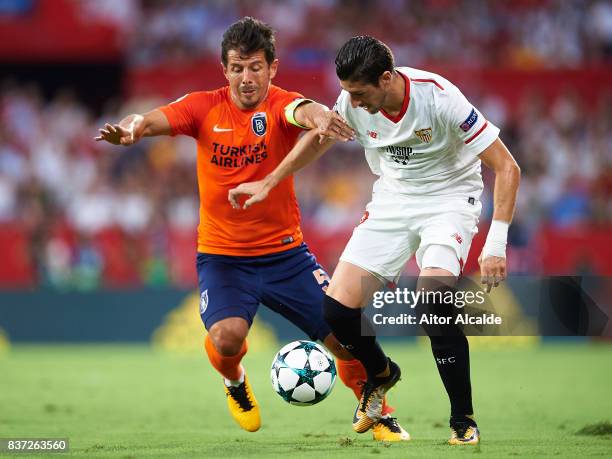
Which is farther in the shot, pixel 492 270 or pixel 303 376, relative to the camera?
pixel 303 376

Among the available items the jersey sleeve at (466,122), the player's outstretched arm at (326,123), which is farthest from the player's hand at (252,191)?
the jersey sleeve at (466,122)

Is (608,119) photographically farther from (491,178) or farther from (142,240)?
(142,240)

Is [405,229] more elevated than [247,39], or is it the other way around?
[247,39]

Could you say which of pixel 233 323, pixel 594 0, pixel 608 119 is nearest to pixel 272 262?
pixel 233 323

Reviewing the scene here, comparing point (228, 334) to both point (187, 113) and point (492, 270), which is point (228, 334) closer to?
point (187, 113)

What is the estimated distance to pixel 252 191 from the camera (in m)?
7.10

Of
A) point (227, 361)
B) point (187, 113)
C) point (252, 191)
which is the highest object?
point (187, 113)

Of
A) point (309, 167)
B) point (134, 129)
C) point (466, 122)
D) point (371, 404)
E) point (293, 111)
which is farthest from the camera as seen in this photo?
point (309, 167)

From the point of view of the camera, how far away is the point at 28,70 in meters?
23.1

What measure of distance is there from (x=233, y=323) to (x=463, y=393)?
1705 millimetres

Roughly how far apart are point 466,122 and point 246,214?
5.91ft

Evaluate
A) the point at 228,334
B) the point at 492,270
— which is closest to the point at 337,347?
the point at 228,334

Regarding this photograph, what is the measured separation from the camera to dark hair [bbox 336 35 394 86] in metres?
6.53

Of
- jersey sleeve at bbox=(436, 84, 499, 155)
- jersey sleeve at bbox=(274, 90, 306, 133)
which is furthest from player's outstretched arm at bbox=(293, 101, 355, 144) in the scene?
jersey sleeve at bbox=(436, 84, 499, 155)
